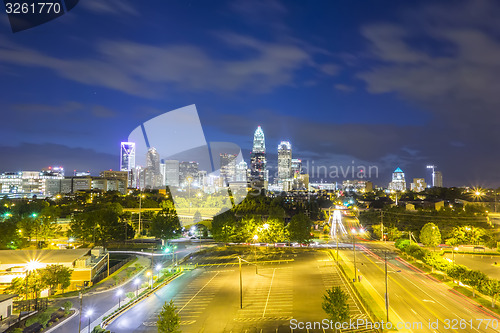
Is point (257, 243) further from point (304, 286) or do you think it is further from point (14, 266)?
point (14, 266)

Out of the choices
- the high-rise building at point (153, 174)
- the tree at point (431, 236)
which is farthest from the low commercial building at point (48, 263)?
the high-rise building at point (153, 174)

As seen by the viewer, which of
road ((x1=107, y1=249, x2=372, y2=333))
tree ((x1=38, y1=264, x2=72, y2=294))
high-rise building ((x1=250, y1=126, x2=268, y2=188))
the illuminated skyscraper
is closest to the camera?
road ((x1=107, y1=249, x2=372, y2=333))

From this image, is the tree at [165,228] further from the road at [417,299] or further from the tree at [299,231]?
the road at [417,299]

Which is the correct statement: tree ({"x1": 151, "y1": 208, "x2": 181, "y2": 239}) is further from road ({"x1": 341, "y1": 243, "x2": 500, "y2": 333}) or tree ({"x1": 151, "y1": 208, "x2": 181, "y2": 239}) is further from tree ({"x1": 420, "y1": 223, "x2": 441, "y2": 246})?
tree ({"x1": 420, "y1": 223, "x2": 441, "y2": 246})

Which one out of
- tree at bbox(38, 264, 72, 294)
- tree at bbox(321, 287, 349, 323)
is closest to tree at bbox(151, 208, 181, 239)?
tree at bbox(38, 264, 72, 294)

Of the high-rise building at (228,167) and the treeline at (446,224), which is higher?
the high-rise building at (228,167)

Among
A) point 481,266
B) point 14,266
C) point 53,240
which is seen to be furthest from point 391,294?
point 53,240

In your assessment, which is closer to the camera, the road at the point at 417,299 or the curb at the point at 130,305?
the road at the point at 417,299
